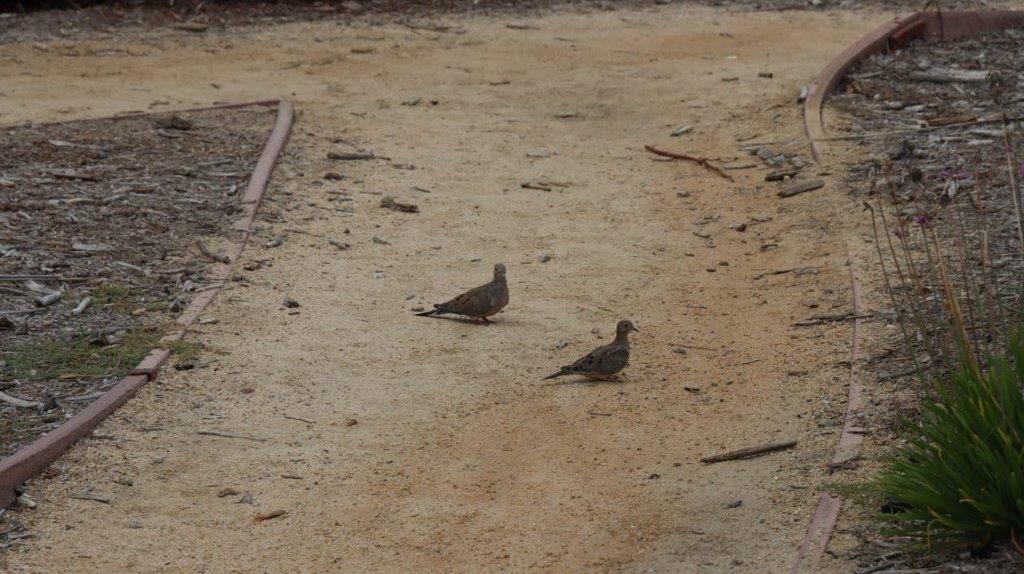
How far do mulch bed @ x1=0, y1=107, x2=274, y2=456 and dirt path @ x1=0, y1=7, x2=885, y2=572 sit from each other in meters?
0.40

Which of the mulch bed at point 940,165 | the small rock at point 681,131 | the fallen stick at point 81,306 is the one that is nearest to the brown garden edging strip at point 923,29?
the mulch bed at point 940,165

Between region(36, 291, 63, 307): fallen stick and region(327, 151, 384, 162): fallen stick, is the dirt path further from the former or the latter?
region(36, 291, 63, 307): fallen stick

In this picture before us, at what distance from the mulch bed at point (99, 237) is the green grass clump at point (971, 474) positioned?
4.32m

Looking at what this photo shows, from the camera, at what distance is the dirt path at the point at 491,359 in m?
6.11

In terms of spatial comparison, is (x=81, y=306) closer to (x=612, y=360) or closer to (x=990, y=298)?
(x=612, y=360)

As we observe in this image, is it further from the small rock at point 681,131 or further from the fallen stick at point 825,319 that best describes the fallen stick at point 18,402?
the small rock at point 681,131

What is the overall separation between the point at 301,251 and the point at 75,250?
1.61 m

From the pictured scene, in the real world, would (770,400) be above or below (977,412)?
below

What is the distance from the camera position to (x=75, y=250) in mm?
9484

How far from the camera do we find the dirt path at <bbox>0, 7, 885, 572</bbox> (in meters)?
6.11

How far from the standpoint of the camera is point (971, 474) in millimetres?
5094

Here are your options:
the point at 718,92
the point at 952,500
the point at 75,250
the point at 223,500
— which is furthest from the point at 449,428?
the point at 718,92

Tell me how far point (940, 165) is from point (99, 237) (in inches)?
256

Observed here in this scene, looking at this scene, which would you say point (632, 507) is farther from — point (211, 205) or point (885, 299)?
point (211, 205)
